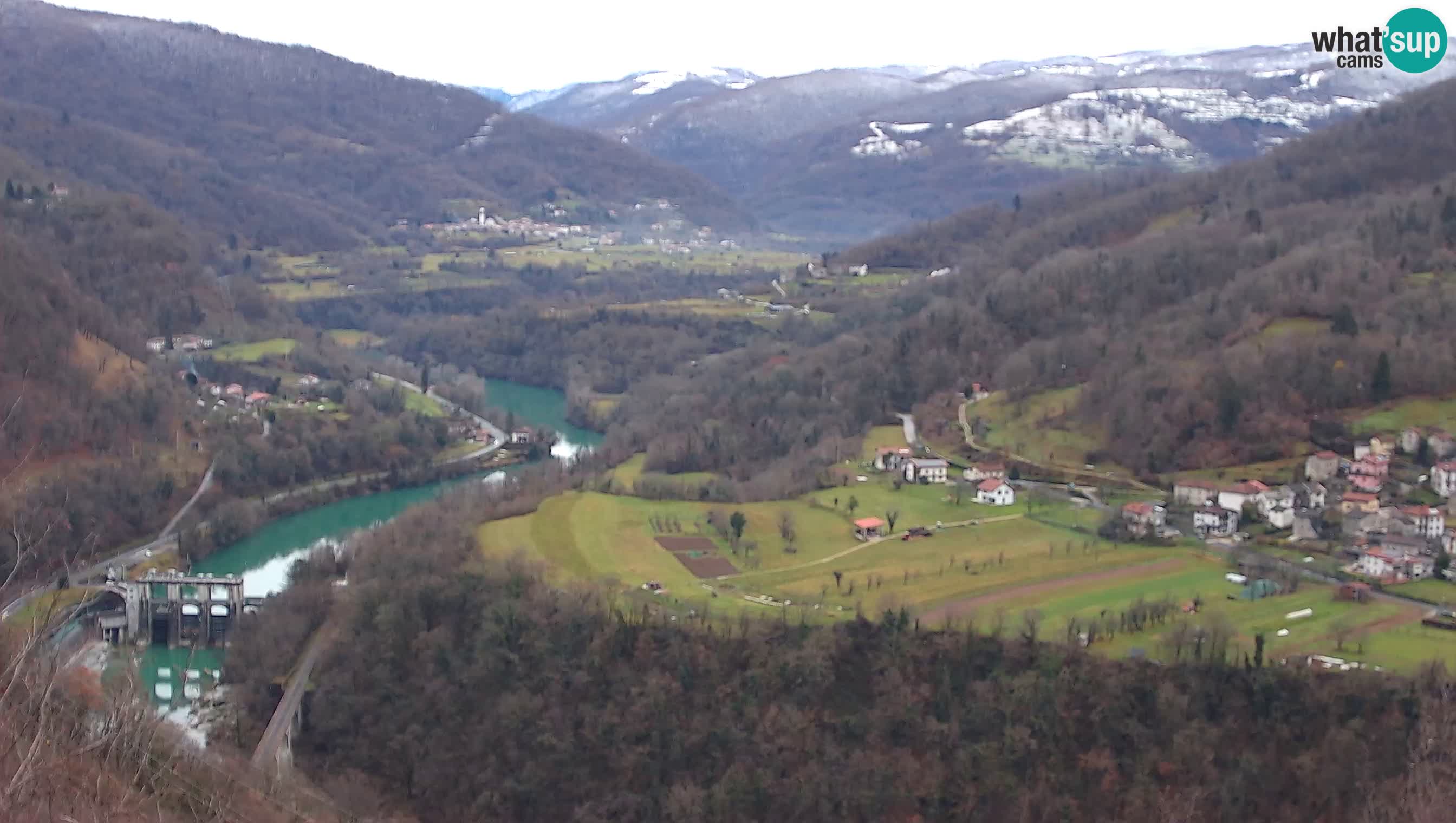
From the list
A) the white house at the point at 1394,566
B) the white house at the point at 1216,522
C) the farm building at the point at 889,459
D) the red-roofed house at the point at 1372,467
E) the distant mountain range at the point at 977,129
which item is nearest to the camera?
the white house at the point at 1394,566

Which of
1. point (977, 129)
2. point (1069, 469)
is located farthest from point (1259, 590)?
point (977, 129)

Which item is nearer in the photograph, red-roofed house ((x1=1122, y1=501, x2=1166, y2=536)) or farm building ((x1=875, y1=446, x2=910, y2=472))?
red-roofed house ((x1=1122, y1=501, x2=1166, y2=536))

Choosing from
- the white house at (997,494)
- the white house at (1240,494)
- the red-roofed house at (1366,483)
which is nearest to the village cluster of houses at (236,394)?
the white house at (997,494)

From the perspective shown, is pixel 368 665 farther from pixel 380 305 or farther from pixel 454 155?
pixel 454 155

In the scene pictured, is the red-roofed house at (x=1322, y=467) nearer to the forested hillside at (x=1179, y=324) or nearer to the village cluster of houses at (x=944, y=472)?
the forested hillside at (x=1179, y=324)

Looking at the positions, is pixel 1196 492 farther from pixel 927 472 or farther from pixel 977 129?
pixel 977 129

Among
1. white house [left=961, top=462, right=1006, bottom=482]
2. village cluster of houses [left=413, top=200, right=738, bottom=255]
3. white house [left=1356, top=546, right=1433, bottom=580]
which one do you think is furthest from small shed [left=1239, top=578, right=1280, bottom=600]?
village cluster of houses [left=413, top=200, right=738, bottom=255]

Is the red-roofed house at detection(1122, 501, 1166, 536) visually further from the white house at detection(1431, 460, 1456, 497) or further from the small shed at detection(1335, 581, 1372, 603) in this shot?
the white house at detection(1431, 460, 1456, 497)
